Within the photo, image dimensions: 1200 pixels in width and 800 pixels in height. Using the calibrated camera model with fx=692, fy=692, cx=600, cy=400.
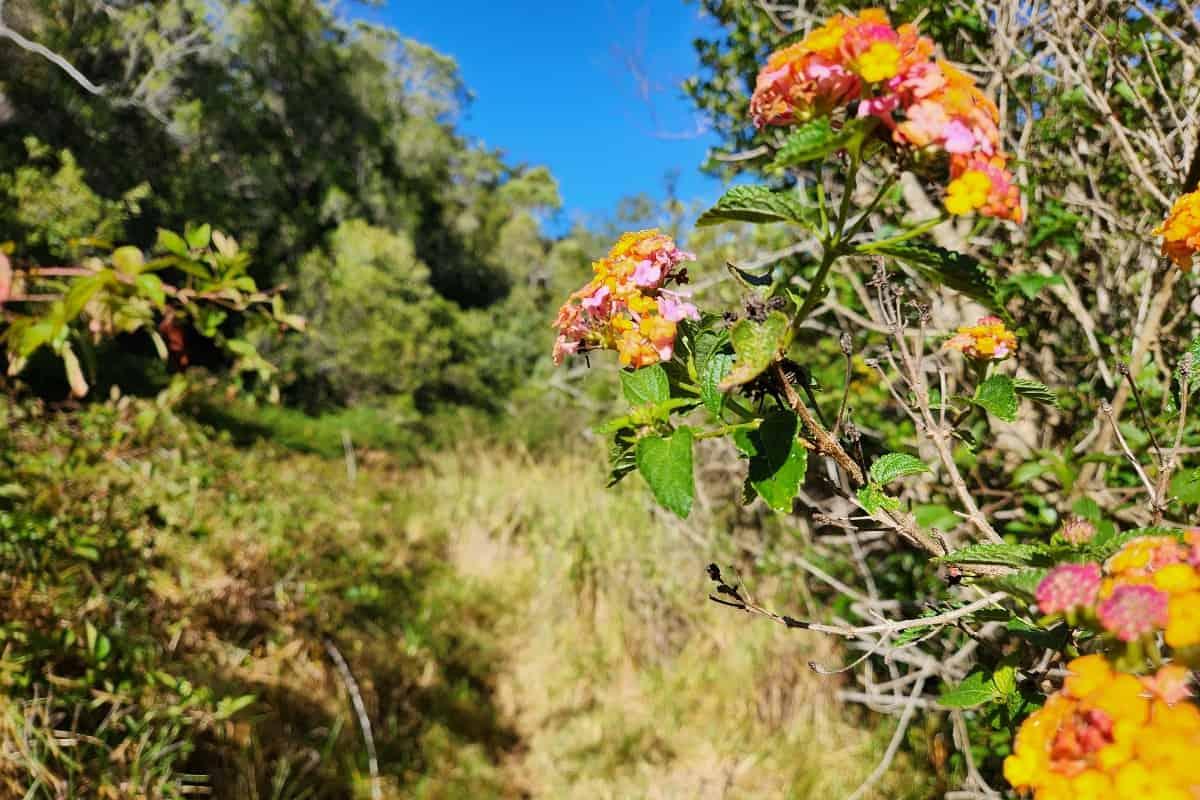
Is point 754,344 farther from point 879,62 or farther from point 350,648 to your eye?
point 350,648

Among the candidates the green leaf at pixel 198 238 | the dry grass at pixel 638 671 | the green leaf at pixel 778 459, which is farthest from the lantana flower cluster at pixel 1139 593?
the dry grass at pixel 638 671

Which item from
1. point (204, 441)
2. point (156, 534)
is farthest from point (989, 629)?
point (204, 441)

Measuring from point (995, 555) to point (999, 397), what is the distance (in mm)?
193

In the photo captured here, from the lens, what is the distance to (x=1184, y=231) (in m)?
0.62

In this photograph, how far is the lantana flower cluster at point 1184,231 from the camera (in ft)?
2.01

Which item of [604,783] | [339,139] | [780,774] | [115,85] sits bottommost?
[604,783]

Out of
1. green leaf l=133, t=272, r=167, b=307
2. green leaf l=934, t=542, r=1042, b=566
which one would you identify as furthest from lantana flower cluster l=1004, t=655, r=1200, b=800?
green leaf l=133, t=272, r=167, b=307

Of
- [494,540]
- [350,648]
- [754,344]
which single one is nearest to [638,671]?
[350,648]

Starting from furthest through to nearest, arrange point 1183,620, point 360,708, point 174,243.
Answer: point 360,708 → point 174,243 → point 1183,620

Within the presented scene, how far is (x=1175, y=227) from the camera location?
63cm

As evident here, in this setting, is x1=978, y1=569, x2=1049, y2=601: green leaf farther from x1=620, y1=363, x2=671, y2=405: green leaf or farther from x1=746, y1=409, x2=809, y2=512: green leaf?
x1=620, y1=363, x2=671, y2=405: green leaf

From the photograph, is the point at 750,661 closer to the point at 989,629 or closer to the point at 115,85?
the point at 989,629

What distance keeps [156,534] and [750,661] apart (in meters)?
1.98

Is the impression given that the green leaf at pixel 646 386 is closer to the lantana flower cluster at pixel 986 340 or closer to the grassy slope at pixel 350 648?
the lantana flower cluster at pixel 986 340
